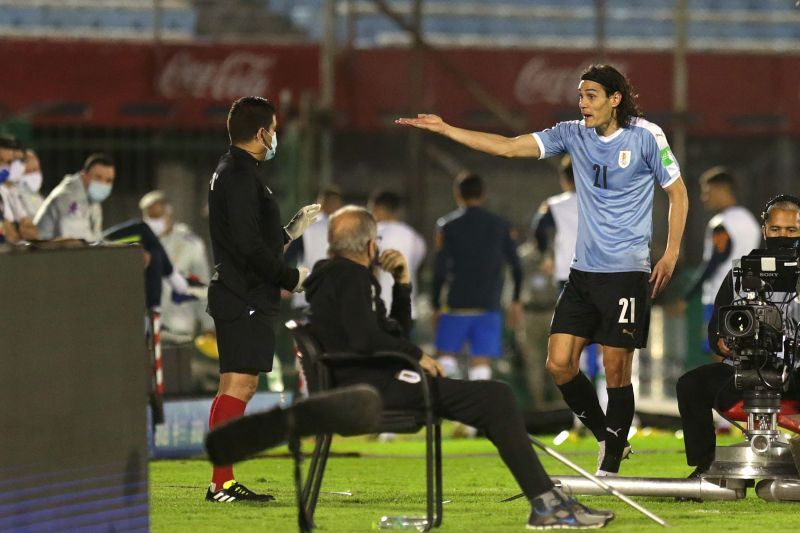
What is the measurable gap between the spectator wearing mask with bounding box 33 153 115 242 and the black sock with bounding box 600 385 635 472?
4938 mm

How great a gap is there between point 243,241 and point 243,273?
0.22 m

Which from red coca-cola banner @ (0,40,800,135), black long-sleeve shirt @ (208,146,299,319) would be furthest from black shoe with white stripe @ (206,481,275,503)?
red coca-cola banner @ (0,40,800,135)

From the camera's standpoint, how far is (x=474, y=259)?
44.9 feet

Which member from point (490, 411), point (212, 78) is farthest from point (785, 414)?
point (212, 78)

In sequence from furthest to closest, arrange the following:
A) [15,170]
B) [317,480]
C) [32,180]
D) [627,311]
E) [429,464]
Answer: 1. [32,180]
2. [15,170]
3. [627,311]
4. [317,480]
5. [429,464]

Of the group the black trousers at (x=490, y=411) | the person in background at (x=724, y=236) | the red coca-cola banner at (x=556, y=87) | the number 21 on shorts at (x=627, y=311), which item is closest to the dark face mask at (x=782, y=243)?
the number 21 on shorts at (x=627, y=311)

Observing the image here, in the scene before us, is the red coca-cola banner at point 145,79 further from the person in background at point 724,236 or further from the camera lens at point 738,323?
the camera lens at point 738,323

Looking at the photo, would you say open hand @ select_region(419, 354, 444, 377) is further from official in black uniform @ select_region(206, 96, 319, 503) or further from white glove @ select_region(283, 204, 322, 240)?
white glove @ select_region(283, 204, 322, 240)

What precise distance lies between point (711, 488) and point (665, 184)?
1363 millimetres

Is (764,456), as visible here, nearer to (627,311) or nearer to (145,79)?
(627,311)

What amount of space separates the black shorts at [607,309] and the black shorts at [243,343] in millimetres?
1371

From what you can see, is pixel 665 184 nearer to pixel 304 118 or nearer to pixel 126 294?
pixel 126 294

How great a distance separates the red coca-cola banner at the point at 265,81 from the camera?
22.9m

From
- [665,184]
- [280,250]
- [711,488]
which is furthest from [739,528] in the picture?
[280,250]
